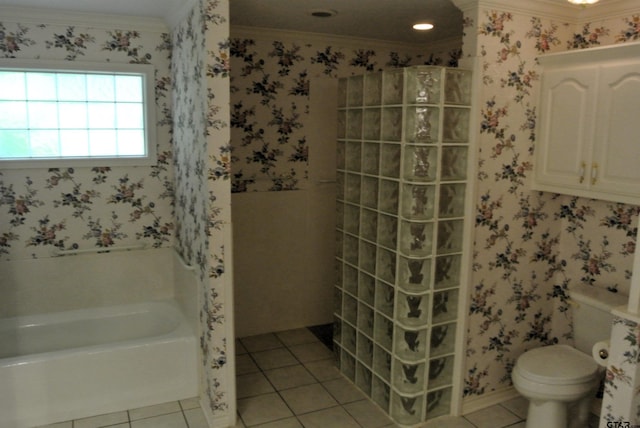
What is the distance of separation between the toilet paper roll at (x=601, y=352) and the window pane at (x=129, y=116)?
2885 mm

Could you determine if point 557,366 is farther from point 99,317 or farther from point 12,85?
point 12,85

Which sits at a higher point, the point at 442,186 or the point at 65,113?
the point at 65,113

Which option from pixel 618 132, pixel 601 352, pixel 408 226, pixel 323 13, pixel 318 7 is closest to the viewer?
pixel 601 352

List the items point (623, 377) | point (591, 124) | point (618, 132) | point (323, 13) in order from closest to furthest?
point (623, 377) < point (618, 132) < point (591, 124) < point (323, 13)

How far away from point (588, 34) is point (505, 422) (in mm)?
2156

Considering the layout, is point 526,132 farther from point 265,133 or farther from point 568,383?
point 265,133

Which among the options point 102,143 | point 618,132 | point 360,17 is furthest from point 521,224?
point 102,143

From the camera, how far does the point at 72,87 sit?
10.6 ft

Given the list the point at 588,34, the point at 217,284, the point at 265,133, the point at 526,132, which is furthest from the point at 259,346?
the point at 588,34

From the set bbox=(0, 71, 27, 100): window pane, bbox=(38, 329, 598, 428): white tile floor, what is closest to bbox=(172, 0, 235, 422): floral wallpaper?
bbox=(38, 329, 598, 428): white tile floor

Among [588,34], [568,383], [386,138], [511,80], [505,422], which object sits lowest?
[505,422]

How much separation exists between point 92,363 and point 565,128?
2.79 m

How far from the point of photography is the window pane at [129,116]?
336 cm

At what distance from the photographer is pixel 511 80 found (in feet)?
8.80
